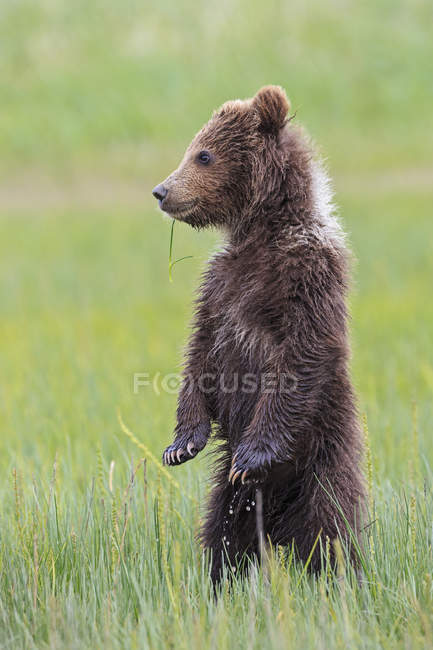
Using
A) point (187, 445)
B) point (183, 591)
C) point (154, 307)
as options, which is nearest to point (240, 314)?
Answer: point (187, 445)

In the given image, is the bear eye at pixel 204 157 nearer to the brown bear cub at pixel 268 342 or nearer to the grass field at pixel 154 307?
the brown bear cub at pixel 268 342

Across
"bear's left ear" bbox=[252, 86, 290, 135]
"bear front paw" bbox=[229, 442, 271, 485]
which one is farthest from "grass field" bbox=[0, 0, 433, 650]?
"bear's left ear" bbox=[252, 86, 290, 135]

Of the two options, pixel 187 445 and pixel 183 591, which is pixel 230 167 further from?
pixel 183 591

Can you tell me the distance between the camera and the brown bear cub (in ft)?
9.99

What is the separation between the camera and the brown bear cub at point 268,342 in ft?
9.99

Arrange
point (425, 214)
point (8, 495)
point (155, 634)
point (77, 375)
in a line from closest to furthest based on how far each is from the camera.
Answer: point (155, 634)
point (8, 495)
point (77, 375)
point (425, 214)

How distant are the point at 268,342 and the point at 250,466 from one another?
0.40 metres

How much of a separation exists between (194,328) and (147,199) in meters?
15.5

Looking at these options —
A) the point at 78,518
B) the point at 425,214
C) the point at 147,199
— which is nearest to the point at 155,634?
the point at 78,518

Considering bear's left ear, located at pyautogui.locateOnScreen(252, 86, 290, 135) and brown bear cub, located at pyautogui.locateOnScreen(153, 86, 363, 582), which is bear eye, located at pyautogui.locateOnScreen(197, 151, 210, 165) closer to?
brown bear cub, located at pyautogui.locateOnScreen(153, 86, 363, 582)

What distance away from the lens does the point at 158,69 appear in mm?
23297

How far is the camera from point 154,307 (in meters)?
10.6

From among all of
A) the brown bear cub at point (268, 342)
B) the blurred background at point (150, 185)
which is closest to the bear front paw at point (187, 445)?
the brown bear cub at point (268, 342)

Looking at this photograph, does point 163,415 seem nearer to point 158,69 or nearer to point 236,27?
point 158,69
